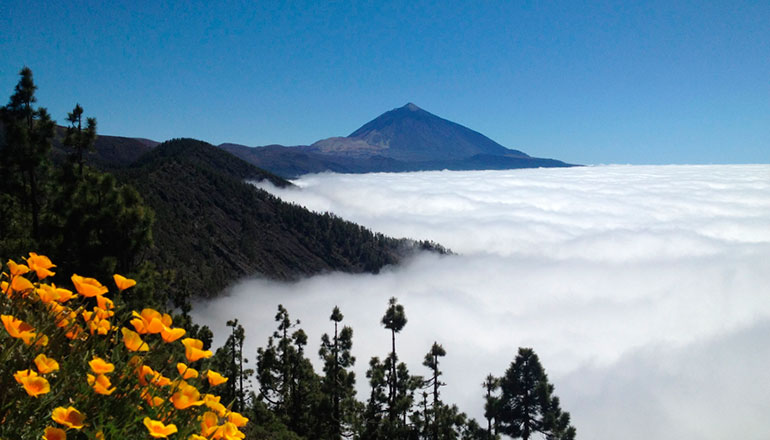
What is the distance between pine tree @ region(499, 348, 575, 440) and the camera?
2139cm

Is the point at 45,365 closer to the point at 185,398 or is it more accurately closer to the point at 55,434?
the point at 55,434

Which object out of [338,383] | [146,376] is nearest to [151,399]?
[146,376]

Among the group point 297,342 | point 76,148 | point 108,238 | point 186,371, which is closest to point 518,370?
point 297,342

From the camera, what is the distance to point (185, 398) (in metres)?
1.69

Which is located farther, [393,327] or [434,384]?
[393,327]

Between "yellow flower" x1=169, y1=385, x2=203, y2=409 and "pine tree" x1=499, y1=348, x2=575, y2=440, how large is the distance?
2336cm

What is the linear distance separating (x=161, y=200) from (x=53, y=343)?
7722 inches

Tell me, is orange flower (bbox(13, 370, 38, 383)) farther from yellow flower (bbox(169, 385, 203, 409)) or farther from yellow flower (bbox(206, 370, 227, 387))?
yellow flower (bbox(206, 370, 227, 387))

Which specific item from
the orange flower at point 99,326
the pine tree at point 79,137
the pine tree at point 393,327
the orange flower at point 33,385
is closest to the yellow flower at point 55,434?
the orange flower at point 33,385

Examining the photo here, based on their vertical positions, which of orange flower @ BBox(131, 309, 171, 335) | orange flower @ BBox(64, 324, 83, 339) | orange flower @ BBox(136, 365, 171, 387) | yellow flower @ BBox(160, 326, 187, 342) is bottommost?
orange flower @ BBox(136, 365, 171, 387)

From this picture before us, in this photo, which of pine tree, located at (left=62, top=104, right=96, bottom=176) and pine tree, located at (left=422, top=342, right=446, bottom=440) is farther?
pine tree, located at (left=422, top=342, right=446, bottom=440)

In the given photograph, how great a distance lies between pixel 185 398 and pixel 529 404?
24.2m

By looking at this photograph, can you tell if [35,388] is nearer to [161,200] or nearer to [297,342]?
[297,342]

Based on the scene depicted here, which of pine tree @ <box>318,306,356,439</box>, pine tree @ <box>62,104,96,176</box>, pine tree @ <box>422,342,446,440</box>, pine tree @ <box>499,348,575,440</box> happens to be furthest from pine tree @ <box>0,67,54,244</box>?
pine tree @ <box>499,348,575,440</box>
